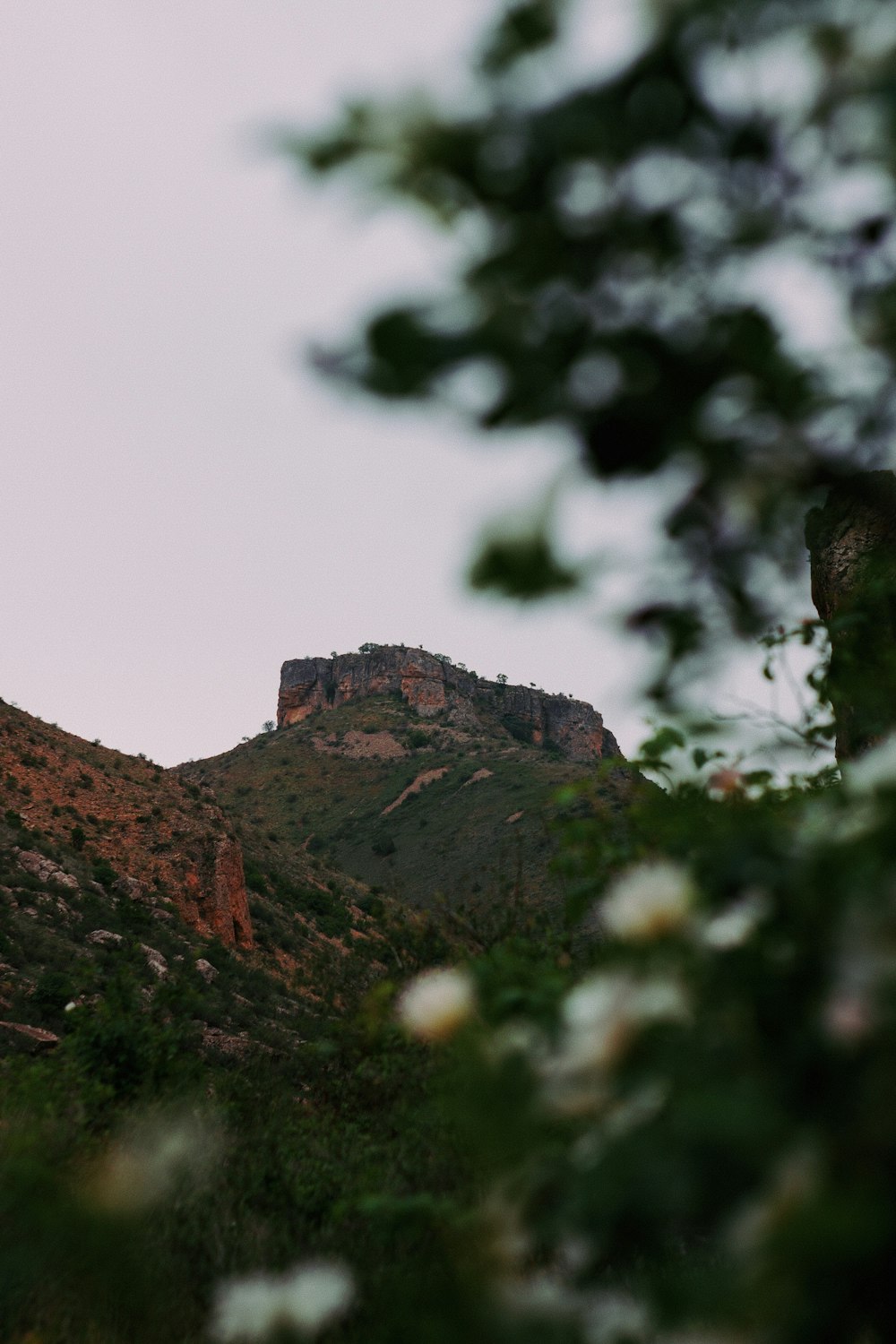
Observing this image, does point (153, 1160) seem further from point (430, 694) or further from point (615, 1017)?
point (430, 694)

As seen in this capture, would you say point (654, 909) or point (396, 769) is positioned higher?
point (396, 769)

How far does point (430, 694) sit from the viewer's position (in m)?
70.8

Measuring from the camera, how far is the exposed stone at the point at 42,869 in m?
15.0

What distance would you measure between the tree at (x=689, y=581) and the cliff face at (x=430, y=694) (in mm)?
67306

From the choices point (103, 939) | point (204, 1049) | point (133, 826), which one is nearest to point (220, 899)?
point (133, 826)

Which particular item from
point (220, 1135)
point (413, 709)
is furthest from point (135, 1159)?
point (413, 709)

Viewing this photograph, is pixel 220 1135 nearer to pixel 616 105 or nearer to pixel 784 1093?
pixel 784 1093

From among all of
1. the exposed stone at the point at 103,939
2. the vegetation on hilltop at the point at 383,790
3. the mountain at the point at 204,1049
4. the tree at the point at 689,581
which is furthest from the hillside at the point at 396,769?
the tree at the point at 689,581

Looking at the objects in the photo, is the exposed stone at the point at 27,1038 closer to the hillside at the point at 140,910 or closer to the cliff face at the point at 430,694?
the hillside at the point at 140,910

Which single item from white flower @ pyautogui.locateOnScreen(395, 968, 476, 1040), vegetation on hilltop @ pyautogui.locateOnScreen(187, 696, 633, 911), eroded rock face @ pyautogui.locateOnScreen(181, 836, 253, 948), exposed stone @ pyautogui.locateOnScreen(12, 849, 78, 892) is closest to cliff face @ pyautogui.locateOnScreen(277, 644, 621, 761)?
vegetation on hilltop @ pyautogui.locateOnScreen(187, 696, 633, 911)

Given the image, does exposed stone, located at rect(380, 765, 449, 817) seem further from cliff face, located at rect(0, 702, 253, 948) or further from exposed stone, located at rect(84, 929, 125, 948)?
exposed stone, located at rect(84, 929, 125, 948)

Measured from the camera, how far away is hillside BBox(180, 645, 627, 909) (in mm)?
39719

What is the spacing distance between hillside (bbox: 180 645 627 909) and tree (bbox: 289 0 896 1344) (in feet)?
81.4

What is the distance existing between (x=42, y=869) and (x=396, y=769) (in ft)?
137
